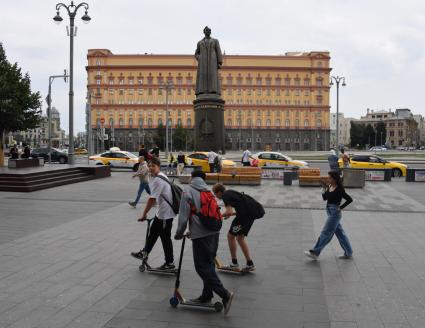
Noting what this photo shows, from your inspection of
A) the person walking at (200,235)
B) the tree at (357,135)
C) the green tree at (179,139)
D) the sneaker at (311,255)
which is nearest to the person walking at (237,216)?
the person walking at (200,235)

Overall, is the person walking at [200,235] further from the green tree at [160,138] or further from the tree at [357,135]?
the tree at [357,135]

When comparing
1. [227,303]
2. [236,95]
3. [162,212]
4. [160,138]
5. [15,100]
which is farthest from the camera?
[236,95]

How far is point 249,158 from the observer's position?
29062 millimetres

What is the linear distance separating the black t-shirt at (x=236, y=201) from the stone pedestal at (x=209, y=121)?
23015 millimetres

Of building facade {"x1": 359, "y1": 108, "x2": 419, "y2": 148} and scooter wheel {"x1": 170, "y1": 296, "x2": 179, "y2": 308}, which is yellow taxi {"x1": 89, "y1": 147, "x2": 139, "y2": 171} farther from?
building facade {"x1": 359, "y1": 108, "x2": 419, "y2": 148}

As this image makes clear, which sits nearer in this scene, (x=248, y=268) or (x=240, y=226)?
(x=240, y=226)

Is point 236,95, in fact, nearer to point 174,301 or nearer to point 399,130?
point 399,130

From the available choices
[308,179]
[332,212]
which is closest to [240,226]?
[332,212]

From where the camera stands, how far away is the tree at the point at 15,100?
2640 cm

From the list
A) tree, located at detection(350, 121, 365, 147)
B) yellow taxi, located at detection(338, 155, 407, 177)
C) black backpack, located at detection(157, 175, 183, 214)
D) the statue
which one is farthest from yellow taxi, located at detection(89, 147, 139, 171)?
tree, located at detection(350, 121, 365, 147)

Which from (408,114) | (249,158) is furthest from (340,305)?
(408,114)

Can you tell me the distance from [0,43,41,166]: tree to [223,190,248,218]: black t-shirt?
22.5 m

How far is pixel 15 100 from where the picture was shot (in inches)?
1052

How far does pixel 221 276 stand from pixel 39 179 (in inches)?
585
